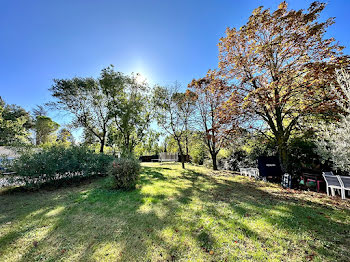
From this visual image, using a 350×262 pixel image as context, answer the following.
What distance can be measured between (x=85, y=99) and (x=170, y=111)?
793 cm

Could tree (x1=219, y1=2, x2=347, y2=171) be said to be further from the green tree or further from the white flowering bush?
the green tree

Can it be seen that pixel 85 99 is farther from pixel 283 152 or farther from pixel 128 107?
pixel 283 152

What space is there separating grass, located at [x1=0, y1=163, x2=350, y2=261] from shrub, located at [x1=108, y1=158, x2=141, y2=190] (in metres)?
1.02

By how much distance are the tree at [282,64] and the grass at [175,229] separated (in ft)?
12.9

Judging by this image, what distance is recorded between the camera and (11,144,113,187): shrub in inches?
228

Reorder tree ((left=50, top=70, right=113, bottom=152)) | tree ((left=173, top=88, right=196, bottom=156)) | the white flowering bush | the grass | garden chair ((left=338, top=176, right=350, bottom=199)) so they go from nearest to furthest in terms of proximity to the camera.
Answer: the grass < the white flowering bush < garden chair ((left=338, top=176, right=350, bottom=199)) < tree ((left=50, top=70, right=113, bottom=152)) < tree ((left=173, top=88, right=196, bottom=156))

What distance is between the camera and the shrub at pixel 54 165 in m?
5.80

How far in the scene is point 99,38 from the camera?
25.5 feet

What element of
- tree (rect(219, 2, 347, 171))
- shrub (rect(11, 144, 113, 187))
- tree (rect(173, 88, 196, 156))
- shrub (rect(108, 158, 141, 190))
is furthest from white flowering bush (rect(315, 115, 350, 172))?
shrub (rect(11, 144, 113, 187))

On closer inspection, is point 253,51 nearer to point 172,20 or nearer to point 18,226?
point 172,20

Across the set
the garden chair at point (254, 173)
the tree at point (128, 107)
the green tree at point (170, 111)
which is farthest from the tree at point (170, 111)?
the garden chair at point (254, 173)

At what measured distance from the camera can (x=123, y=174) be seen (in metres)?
5.99

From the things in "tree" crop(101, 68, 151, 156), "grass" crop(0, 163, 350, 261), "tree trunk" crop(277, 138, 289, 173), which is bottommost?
"grass" crop(0, 163, 350, 261)

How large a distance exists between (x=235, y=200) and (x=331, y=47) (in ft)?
23.2
